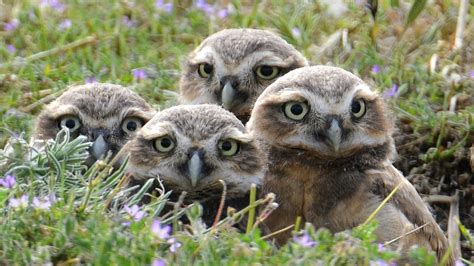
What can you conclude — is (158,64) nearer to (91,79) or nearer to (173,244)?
(91,79)

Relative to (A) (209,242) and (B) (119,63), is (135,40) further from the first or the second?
(A) (209,242)

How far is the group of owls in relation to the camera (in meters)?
5.68

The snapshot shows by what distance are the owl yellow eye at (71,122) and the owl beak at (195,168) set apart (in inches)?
43.4

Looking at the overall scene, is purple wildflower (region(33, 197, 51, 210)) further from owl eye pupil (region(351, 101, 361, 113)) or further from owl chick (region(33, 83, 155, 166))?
owl eye pupil (region(351, 101, 361, 113))

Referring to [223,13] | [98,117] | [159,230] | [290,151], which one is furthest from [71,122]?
[223,13]

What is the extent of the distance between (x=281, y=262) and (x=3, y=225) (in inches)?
44.0

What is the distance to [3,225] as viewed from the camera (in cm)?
455

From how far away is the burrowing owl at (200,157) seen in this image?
5.62 m

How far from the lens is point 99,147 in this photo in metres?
6.25

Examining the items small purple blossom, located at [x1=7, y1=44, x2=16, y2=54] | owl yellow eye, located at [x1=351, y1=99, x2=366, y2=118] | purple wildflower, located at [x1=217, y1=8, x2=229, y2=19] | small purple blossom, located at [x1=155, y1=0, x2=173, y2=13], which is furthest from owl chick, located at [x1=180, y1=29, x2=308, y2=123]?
small purple blossom, located at [x1=155, y1=0, x2=173, y2=13]

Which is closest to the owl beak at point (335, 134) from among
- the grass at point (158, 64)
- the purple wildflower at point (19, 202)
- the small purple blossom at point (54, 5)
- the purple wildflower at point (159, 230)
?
the grass at point (158, 64)

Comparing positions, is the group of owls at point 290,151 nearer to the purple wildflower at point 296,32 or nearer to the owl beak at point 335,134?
the owl beak at point 335,134

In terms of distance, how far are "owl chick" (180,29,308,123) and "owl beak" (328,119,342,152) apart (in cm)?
128

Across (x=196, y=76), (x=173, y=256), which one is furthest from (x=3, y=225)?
(x=196, y=76)
